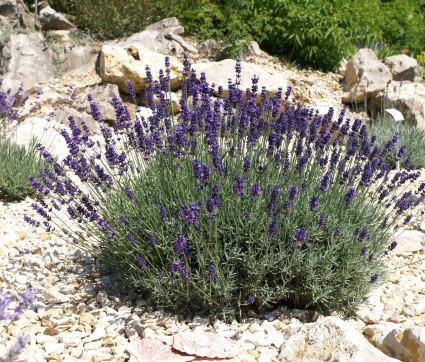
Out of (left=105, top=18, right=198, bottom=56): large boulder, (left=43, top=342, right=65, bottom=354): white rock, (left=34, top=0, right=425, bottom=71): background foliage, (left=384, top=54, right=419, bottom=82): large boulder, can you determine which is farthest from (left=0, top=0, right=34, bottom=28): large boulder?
(left=43, top=342, right=65, bottom=354): white rock

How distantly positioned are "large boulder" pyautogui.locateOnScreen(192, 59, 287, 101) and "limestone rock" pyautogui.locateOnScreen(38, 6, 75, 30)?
3.34 meters

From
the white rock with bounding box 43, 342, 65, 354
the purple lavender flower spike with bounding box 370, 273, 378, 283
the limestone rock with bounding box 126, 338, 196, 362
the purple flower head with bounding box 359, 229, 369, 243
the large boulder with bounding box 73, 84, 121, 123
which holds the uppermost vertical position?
the purple flower head with bounding box 359, 229, 369, 243

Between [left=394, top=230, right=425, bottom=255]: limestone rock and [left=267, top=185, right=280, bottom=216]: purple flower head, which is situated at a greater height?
[left=267, top=185, right=280, bottom=216]: purple flower head

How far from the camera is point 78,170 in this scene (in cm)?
281

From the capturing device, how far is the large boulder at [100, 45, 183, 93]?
7.11 m

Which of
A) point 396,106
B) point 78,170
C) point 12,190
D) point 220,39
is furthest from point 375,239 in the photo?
point 220,39

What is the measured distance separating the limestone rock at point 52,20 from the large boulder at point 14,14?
29 centimetres

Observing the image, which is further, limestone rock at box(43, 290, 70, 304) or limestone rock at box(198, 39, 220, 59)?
limestone rock at box(198, 39, 220, 59)

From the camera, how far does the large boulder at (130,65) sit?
711 cm

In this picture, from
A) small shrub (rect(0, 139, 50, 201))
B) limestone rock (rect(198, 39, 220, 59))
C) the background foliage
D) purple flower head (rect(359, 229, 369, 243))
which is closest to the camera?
purple flower head (rect(359, 229, 369, 243))

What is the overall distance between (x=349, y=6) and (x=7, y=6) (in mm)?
7020

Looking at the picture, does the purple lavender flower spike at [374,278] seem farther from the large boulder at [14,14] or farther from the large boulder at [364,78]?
the large boulder at [14,14]

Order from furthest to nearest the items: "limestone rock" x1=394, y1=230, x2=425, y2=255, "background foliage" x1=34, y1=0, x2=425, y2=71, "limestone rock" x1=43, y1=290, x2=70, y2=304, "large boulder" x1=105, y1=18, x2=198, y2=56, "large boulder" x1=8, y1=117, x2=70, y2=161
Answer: "background foliage" x1=34, y1=0, x2=425, y2=71 → "large boulder" x1=105, y1=18, x2=198, y2=56 → "large boulder" x1=8, y1=117, x2=70, y2=161 → "limestone rock" x1=394, y1=230, x2=425, y2=255 → "limestone rock" x1=43, y1=290, x2=70, y2=304

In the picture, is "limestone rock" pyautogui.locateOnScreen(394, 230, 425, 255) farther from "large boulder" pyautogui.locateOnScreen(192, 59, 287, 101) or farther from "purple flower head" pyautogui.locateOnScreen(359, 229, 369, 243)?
"large boulder" pyautogui.locateOnScreen(192, 59, 287, 101)
